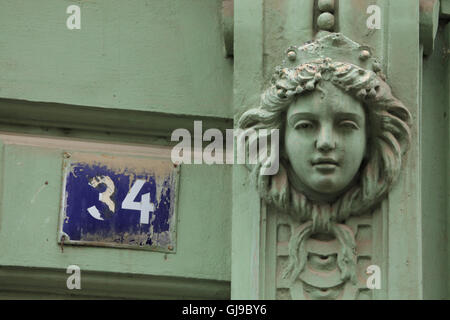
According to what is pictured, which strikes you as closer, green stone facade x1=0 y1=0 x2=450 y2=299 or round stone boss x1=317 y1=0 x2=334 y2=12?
green stone facade x1=0 y1=0 x2=450 y2=299

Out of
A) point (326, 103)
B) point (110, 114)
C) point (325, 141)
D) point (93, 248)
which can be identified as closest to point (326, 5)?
point (326, 103)

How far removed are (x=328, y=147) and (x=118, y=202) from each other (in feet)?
2.25

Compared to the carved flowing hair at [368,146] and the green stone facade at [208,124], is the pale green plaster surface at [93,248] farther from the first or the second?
the carved flowing hair at [368,146]

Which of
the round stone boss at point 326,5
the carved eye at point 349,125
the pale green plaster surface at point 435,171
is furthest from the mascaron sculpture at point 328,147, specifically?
the pale green plaster surface at point 435,171

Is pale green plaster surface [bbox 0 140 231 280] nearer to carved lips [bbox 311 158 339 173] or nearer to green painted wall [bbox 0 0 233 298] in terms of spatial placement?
green painted wall [bbox 0 0 233 298]

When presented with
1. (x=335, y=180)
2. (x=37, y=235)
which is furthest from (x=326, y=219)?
(x=37, y=235)

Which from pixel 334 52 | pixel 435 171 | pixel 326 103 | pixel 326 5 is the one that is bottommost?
pixel 435 171

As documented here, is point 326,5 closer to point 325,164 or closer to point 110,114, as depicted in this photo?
point 325,164

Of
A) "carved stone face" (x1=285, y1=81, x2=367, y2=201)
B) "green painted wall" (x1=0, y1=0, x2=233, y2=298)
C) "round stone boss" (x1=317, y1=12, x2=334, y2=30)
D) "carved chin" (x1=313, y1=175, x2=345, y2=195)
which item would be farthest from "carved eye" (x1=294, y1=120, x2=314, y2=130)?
"green painted wall" (x1=0, y1=0, x2=233, y2=298)

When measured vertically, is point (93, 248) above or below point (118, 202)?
below

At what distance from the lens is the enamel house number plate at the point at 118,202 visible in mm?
5043

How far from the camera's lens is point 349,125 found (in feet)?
15.6

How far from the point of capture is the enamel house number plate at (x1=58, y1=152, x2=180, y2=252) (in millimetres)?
5043
